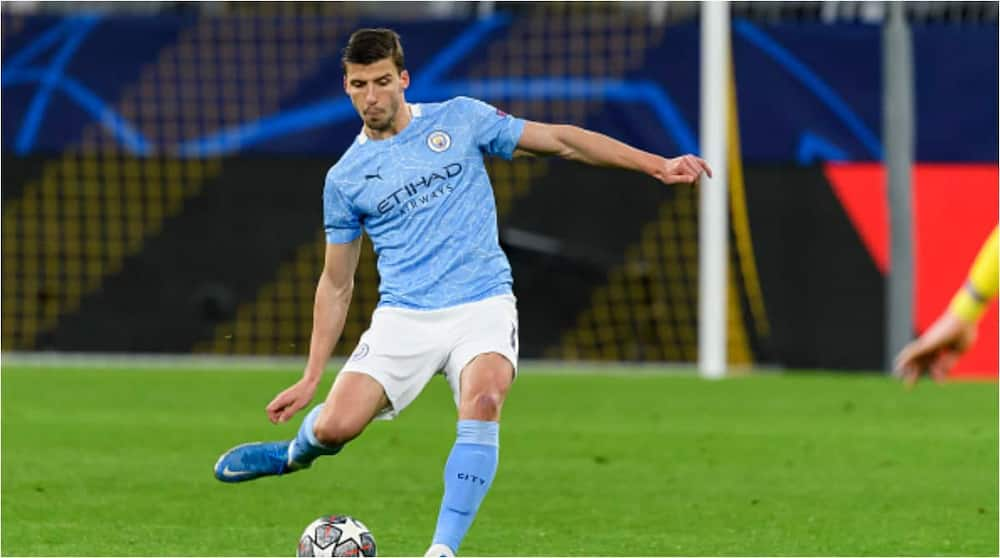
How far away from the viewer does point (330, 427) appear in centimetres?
797

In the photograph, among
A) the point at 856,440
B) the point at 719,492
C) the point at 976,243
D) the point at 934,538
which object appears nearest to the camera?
the point at 934,538

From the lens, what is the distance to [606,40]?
19094 millimetres

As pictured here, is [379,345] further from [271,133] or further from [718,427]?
[271,133]

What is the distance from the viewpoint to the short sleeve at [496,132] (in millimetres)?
8000

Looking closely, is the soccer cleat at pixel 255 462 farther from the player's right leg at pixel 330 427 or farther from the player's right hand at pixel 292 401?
the player's right hand at pixel 292 401

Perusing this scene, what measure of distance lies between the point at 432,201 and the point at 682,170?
3.25ft

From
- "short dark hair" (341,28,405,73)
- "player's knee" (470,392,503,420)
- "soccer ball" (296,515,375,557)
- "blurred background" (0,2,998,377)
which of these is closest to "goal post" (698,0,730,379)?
"blurred background" (0,2,998,377)

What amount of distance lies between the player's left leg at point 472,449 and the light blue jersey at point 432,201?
12.6 inches

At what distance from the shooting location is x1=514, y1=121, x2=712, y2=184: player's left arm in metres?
7.60

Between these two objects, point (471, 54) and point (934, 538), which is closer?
point (934, 538)

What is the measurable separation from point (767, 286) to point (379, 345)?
1120 cm

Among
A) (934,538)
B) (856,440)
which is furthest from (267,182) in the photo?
(934,538)

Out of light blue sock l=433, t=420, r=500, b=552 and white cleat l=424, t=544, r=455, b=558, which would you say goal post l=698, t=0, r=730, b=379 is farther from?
white cleat l=424, t=544, r=455, b=558

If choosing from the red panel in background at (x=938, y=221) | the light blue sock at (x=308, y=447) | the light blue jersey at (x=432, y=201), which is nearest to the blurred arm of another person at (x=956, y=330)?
the light blue jersey at (x=432, y=201)
